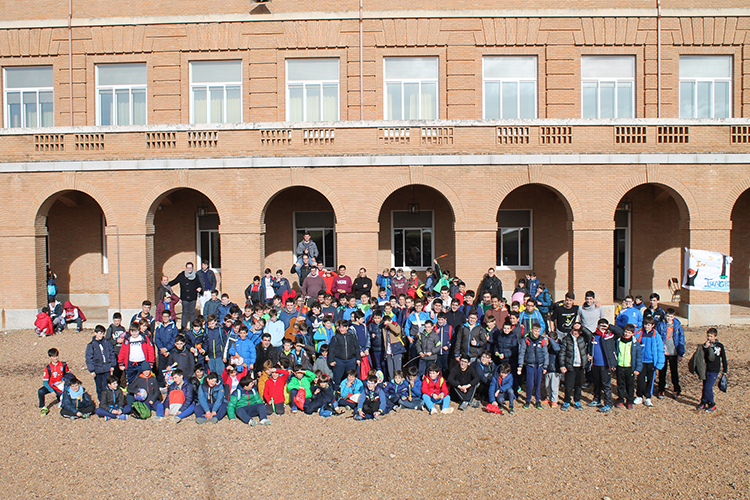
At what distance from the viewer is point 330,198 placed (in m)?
15.3

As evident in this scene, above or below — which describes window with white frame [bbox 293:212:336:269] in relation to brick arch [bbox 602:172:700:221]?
below

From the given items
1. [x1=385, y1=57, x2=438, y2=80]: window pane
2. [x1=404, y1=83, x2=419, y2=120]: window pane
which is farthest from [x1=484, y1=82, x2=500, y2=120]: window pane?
[x1=404, y1=83, x2=419, y2=120]: window pane

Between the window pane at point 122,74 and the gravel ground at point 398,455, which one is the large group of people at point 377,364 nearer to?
the gravel ground at point 398,455

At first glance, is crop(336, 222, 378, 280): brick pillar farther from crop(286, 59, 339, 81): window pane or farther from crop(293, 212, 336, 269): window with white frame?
crop(286, 59, 339, 81): window pane

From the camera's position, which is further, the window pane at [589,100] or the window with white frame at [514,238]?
the window with white frame at [514,238]

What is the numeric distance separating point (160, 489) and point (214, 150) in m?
10.8

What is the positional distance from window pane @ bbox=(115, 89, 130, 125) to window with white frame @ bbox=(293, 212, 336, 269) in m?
6.23

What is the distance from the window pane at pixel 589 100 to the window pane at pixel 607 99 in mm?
179

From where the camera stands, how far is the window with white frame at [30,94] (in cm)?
1711

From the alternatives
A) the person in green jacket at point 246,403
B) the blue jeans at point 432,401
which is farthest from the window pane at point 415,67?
the person in green jacket at point 246,403

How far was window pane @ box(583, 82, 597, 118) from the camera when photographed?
54.4ft

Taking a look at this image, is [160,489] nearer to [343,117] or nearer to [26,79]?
[343,117]

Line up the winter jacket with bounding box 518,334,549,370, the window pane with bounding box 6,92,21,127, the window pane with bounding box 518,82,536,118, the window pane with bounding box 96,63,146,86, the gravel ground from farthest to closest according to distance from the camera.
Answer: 1. the window pane with bounding box 6,92,21,127
2. the window pane with bounding box 96,63,146,86
3. the window pane with bounding box 518,82,536,118
4. the winter jacket with bounding box 518,334,549,370
5. the gravel ground

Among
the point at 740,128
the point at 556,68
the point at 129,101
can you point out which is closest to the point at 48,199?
the point at 129,101
